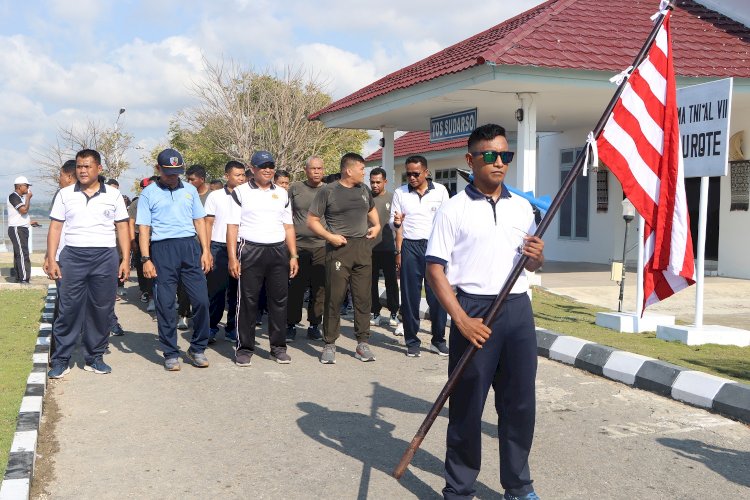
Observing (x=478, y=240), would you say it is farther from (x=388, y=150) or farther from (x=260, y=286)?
(x=388, y=150)

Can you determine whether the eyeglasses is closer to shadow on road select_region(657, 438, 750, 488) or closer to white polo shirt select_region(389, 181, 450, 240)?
shadow on road select_region(657, 438, 750, 488)

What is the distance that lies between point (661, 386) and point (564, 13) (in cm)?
883

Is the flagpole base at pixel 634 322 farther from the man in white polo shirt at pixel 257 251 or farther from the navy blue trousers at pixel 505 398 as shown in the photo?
the navy blue trousers at pixel 505 398

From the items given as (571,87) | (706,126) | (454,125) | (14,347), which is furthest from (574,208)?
(14,347)

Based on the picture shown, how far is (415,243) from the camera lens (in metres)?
8.75

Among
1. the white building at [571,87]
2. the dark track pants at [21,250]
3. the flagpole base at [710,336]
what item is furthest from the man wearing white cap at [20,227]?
the flagpole base at [710,336]

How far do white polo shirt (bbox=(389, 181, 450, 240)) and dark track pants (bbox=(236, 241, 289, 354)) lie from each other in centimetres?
143

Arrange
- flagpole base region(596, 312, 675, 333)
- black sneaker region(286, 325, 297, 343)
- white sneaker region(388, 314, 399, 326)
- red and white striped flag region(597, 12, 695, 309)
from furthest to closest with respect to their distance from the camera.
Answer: white sneaker region(388, 314, 399, 326)
black sneaker region(286, 325, 297, 343)
flagpole base region(596, 312, 675, 333)
red and white striped flag region(597, 12, 695, 309)

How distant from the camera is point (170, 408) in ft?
Result: 20.8

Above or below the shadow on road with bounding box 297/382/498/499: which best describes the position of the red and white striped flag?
above

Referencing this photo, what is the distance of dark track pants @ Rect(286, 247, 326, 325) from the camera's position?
A: 951 cm

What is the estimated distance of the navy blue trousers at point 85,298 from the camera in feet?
24.1

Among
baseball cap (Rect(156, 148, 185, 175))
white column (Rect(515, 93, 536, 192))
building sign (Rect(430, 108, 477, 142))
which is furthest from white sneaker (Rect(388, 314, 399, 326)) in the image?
building sign (Rect(430, 108, 477, 142))

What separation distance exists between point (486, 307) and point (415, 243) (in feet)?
15.0
